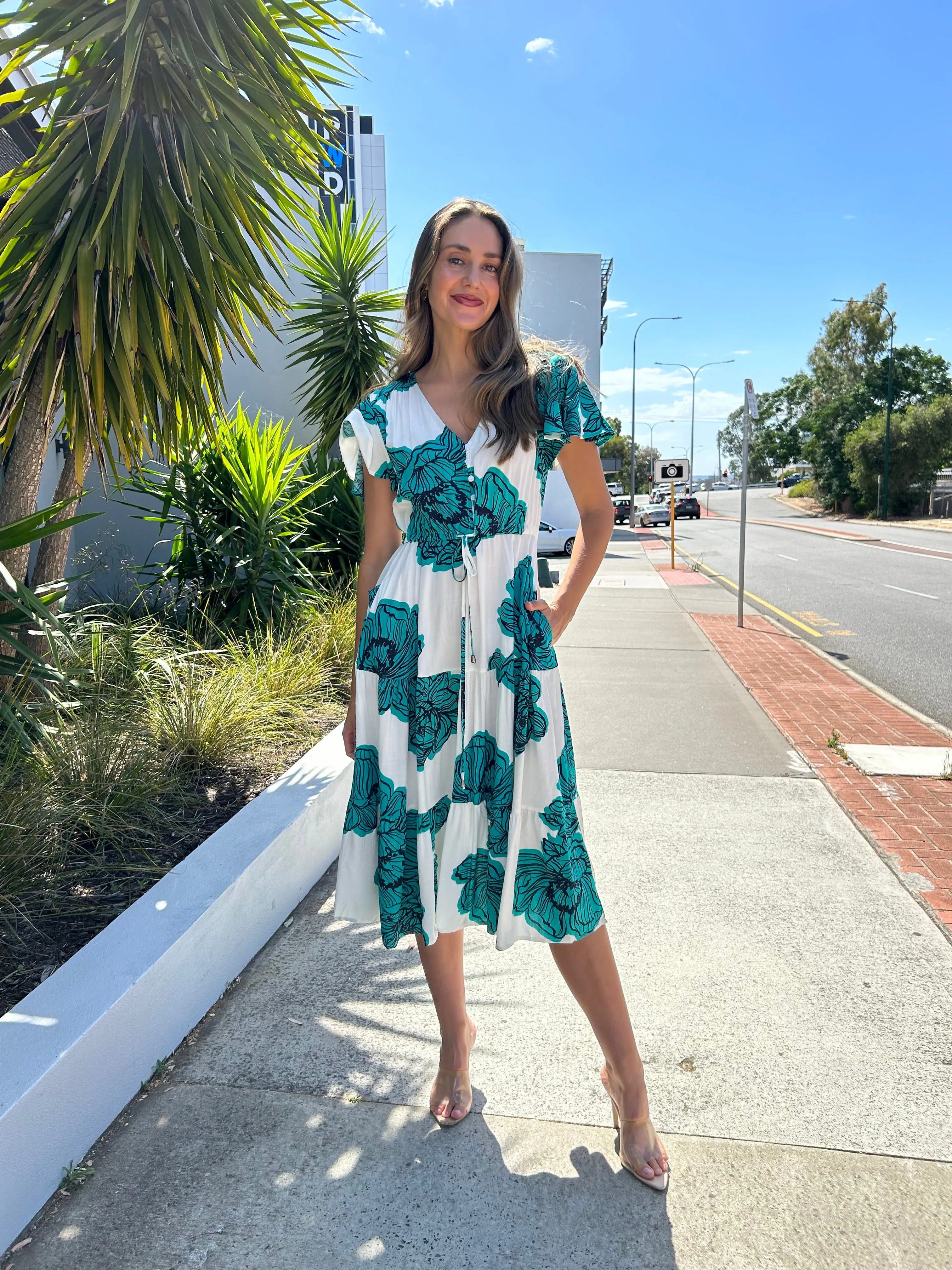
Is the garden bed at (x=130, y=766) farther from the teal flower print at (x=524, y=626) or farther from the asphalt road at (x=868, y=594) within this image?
the asphalt road at (x=868, y=594)

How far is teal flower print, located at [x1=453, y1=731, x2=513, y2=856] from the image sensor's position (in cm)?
198

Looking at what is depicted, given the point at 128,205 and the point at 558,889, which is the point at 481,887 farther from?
the point at 128,205

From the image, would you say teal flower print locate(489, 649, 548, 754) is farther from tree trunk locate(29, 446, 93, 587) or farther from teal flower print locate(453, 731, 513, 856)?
tree trunk locate(29, 446, 93, 587)

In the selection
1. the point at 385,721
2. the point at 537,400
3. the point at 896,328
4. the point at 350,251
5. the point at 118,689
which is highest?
the point at 896,328

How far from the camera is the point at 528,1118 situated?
215 centimetres

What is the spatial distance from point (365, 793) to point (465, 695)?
1.08ft

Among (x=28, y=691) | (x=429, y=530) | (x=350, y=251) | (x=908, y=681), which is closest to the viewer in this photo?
(x=429, y=530)

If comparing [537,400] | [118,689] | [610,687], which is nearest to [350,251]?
[610,687]

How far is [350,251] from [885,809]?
25.2ft

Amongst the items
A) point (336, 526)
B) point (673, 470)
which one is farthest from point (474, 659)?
point (673, 470)

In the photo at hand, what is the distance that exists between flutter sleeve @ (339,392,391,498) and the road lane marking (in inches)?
496

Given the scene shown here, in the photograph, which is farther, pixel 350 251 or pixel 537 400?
pixel 350 251

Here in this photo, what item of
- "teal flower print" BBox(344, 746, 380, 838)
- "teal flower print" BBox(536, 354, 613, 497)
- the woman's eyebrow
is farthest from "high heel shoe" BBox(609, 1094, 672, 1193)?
the woman's eyebrow

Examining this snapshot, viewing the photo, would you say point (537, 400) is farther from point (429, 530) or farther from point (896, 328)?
point (896, 328)
